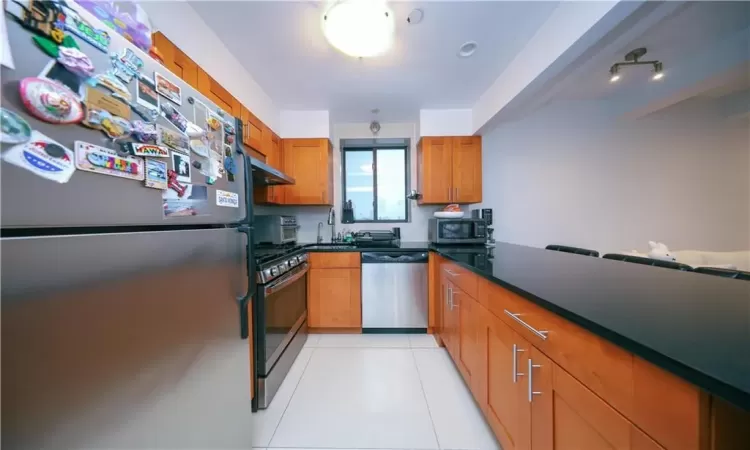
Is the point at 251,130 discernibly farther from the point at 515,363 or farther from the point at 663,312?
the point at 663,312

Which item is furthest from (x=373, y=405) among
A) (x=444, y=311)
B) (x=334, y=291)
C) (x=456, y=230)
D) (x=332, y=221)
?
(x=332, y=221)

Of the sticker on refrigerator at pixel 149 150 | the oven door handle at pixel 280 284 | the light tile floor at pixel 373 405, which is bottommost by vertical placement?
the light tile floor at pixel 373 405

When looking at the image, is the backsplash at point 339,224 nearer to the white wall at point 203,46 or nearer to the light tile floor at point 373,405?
the white wall at point 203,46

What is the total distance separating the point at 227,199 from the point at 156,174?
0.36 metres

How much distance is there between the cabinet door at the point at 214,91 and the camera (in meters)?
1.61

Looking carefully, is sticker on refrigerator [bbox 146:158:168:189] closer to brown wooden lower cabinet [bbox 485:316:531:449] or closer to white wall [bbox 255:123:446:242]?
brown wooden lower cabinet [bbox 485:316:531:449]

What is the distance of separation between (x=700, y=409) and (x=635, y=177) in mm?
3854

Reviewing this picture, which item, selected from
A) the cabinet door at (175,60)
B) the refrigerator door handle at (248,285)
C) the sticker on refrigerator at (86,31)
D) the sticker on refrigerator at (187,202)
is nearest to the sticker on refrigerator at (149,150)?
the sticker on refrigerator at (187,202)

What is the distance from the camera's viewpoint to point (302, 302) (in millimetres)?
2477

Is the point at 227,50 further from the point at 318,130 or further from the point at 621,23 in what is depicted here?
the point at 621,23

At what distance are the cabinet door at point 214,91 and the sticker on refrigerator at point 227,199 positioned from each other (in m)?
0.84

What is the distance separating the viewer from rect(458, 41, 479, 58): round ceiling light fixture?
1872mm

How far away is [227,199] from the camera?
1.10 m

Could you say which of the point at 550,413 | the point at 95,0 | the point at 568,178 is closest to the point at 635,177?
the point at 568,178
